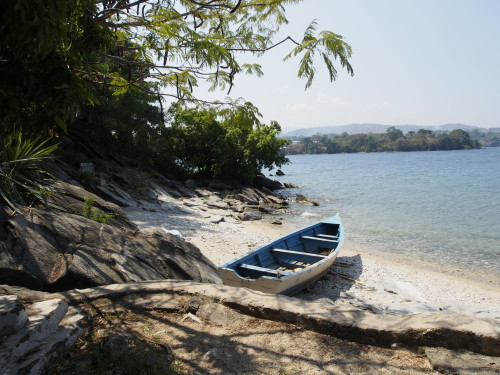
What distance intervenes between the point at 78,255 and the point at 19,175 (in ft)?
8.52

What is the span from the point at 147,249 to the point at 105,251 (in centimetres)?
74

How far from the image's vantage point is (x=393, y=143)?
132 metres

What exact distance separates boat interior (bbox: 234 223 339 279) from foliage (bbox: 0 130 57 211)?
3975mm

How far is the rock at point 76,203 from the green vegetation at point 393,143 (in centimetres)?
11484

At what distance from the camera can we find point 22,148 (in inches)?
268

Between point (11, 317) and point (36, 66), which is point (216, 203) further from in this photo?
point (36, 66)

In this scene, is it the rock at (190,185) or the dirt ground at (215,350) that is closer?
the dirt ground at (215,350)

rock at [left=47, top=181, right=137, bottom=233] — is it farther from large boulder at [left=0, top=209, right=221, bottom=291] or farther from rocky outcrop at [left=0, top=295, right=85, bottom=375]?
rocky outcrop at [left=0, top=295, right=85, bottom=375]

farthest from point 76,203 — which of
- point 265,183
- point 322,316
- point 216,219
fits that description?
point 265,183

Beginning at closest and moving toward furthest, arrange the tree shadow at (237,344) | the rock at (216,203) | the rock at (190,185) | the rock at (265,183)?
the tree shadow at (237,344)
the rock at (216,203)
the rock at (190,185)
the rock at (265,183)

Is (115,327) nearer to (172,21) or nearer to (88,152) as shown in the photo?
(172,21)

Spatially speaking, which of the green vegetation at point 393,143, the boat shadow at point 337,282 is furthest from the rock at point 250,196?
the green vegetation at point 393,143

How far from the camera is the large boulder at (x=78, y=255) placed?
4211mm

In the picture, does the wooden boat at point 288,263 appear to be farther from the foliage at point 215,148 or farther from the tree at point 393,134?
the tree at point 393,134
